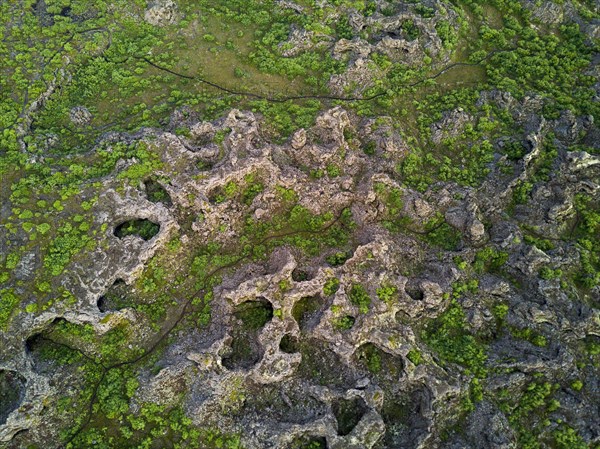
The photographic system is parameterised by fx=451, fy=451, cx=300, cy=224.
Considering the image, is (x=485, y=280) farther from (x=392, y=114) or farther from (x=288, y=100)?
(x=288, y=100)

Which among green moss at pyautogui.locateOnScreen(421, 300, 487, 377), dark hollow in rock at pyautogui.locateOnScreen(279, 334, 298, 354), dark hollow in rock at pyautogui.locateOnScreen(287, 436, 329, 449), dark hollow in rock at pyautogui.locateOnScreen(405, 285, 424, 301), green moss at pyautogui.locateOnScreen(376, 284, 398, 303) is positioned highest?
green moss at pyautogui.locateOnScreen(376, 284, 398, 303)

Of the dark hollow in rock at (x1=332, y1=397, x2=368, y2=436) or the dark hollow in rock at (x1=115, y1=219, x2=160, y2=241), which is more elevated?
the dark hollow in rock at (x1=115, y1=219, x2=160, y2=241)

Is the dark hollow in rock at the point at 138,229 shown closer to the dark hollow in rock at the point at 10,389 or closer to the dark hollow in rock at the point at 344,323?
the dark hollow in rock at the point at 10,389

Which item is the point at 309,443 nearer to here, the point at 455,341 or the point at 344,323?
the point at 344,323

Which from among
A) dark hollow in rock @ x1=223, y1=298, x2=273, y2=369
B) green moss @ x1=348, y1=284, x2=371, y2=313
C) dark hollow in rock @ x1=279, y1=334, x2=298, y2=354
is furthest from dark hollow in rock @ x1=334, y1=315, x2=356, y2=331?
dark hollow in rock @ x1=223, y1=298, x2=273, y2=369

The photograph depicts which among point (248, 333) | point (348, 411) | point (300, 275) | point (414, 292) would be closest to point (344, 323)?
point (300, 275)

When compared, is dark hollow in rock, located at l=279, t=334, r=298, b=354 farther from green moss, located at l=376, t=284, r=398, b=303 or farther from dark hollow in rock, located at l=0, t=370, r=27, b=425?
dark hollow in rock, located at l=0, t=370, r=27, b=425
